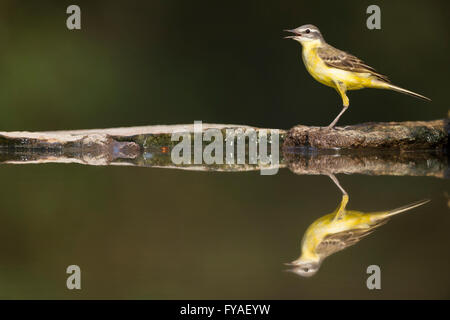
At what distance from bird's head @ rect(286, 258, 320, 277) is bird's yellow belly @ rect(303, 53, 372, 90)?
3.33 metres

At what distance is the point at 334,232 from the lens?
2.05 meters

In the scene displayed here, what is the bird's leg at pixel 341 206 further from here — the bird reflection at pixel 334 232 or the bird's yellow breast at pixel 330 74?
the bird's yellow breast at pixel 330 74

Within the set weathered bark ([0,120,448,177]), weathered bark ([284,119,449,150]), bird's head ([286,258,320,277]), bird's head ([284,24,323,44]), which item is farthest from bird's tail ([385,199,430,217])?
bird's head ([284,24,323,44])

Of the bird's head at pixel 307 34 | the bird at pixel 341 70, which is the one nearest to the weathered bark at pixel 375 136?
the bird at pixel 341 70

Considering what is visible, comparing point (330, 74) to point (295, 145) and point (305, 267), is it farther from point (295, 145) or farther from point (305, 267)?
point (305, 267)

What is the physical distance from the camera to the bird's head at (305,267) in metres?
1.59

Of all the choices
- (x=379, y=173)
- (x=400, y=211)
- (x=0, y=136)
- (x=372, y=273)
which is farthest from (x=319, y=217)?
(x=0, y=136)

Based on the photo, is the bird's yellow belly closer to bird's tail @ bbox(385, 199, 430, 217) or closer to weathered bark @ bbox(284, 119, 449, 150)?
weathered bark @ bbox(284, 119, 449, 150)

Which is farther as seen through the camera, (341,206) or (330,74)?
(330,74)

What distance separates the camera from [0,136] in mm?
4824

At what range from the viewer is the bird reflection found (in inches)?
66.4

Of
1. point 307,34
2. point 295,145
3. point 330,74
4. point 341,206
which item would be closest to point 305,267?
point 341,206

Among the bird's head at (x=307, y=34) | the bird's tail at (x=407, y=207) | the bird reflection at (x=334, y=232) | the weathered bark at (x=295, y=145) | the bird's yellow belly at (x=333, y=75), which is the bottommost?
the bird reflection at (x=334, y=232)

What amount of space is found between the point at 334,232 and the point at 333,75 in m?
2.97
